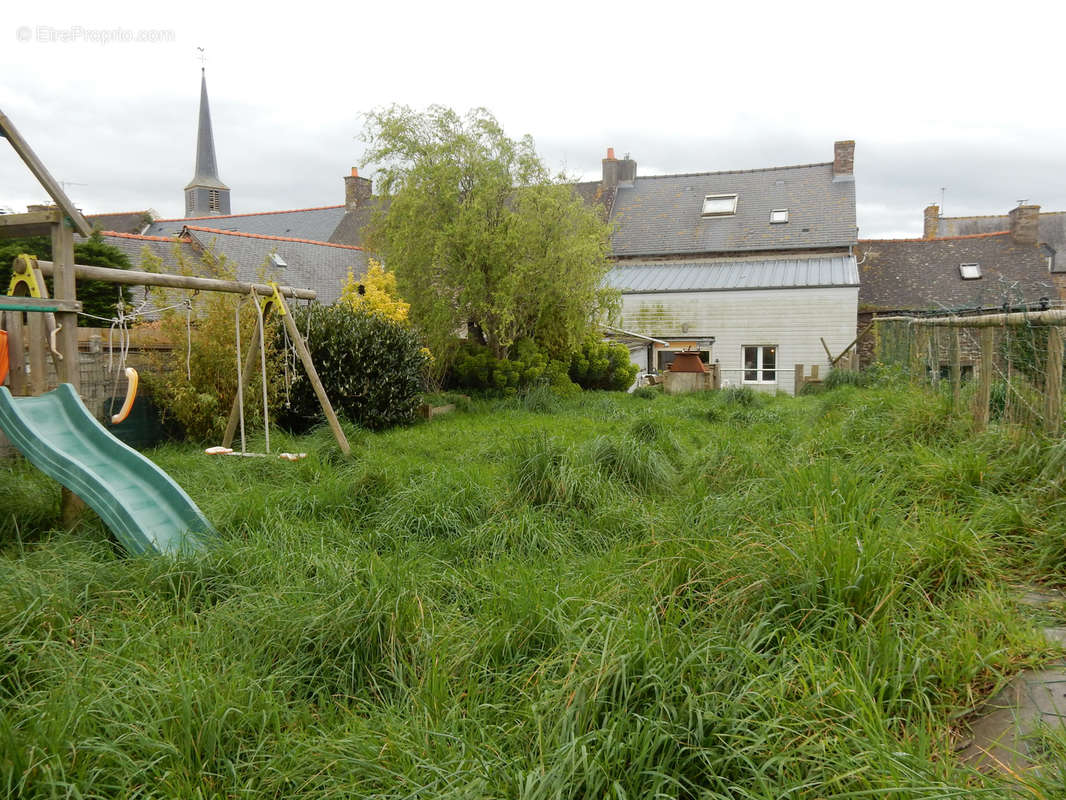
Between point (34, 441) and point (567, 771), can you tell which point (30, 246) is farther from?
point (567, 771)

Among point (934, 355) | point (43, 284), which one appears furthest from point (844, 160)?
point (43, 284)

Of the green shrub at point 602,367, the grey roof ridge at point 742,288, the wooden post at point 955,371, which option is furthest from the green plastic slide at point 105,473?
the grey roof ridge at point 742,288

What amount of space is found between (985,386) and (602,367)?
1312 cm

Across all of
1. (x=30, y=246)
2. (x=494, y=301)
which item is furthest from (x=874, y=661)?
(x=30, y=246)

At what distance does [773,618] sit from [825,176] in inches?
1140

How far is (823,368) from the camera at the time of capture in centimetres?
2311

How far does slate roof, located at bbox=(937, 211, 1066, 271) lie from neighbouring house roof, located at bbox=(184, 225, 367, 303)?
26.7m

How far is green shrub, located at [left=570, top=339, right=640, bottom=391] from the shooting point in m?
17.7

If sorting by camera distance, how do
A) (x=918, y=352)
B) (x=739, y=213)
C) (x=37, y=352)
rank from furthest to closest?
(x=739, y=213) < (x=918, y=352) < (x=37, y=352)

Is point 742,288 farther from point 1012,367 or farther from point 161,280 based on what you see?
point 161,280

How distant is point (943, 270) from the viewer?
27.6 m

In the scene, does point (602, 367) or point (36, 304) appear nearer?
point (36, 304)

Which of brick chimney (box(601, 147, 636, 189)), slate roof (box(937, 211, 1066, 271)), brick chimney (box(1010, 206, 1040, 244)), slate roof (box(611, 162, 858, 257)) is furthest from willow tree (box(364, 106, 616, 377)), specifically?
slate roof (box(937, 211, 1066, 271))

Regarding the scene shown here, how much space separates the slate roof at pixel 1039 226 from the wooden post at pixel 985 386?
29.8 meters
